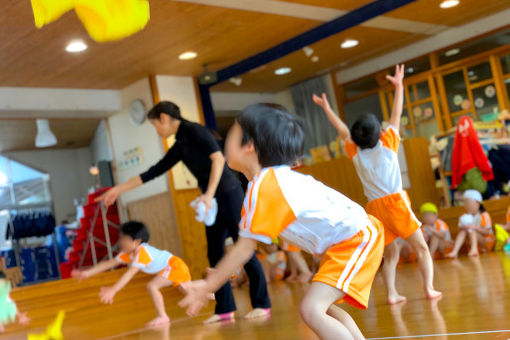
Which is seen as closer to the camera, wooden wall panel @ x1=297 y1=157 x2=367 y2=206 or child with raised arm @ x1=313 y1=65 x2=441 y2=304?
child with raised arm @ x1=313 y1=65 x2=441 y2=304

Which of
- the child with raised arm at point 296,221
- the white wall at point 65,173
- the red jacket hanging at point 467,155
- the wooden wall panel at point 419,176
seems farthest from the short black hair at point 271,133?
the white wall at point 65,173

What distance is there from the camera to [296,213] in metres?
1.48

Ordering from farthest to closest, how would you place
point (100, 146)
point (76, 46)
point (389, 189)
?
point (100, 146)
point (76, 46)
point (389, 189)

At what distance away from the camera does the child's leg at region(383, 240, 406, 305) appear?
307 centimetres

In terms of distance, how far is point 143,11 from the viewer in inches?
41.1

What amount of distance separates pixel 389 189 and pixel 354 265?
5.39 ft

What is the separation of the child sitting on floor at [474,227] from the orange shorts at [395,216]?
2.82 metres

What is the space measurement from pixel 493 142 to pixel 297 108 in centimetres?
380

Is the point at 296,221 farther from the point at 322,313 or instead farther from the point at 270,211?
the point at 322,313

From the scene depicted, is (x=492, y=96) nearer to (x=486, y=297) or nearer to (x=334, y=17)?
(x=334, y=17)

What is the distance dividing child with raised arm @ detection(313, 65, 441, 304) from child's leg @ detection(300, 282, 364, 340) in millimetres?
1584

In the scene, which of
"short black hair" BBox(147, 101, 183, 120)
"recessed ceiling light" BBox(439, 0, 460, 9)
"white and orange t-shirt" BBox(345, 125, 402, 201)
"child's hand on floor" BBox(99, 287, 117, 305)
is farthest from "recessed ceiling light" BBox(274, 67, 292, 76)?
"child's hand on floor" BBox(99, 287, 117, 305)

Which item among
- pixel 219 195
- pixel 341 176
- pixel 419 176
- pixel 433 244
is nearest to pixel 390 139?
pixel 219 195

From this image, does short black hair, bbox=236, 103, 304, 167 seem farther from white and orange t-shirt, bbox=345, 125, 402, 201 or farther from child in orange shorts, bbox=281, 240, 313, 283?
child in orange shorts, bbox=281, 240, 313, 283
